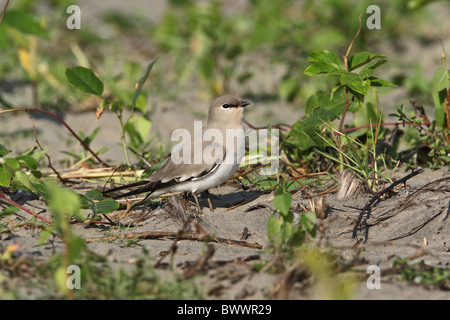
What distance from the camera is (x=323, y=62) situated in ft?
13.2

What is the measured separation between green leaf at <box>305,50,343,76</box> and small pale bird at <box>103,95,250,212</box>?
0.71 meters

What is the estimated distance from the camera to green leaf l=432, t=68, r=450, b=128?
4.56 m

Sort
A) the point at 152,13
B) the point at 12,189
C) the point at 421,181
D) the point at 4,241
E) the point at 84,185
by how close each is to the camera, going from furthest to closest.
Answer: the point at 152,13 → the point at 84,185 → the point at 421,181 → the point at 12,189 → the point at 4,241

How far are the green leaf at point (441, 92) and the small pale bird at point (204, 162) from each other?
153 centimetres

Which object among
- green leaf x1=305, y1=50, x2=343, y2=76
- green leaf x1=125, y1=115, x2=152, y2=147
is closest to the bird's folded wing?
green leaf x1=305, y1=50, x2=343, y2=76

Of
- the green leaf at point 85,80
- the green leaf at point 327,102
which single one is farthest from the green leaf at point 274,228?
the green leaf at point 85,80

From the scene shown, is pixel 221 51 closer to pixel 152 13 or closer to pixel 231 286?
pixel 152 13

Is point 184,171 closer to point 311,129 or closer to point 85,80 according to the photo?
A: point 311,129

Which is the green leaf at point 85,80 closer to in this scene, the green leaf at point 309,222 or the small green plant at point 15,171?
the small green plant at point 15,171

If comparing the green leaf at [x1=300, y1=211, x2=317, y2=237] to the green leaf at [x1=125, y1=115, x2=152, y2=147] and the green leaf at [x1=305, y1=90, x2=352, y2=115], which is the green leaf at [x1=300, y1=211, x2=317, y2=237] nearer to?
the green leaf at [x1=305, y1=90, x2=352, y2=115]

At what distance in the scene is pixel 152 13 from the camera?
A: 1062cm

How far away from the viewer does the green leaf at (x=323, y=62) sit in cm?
398
